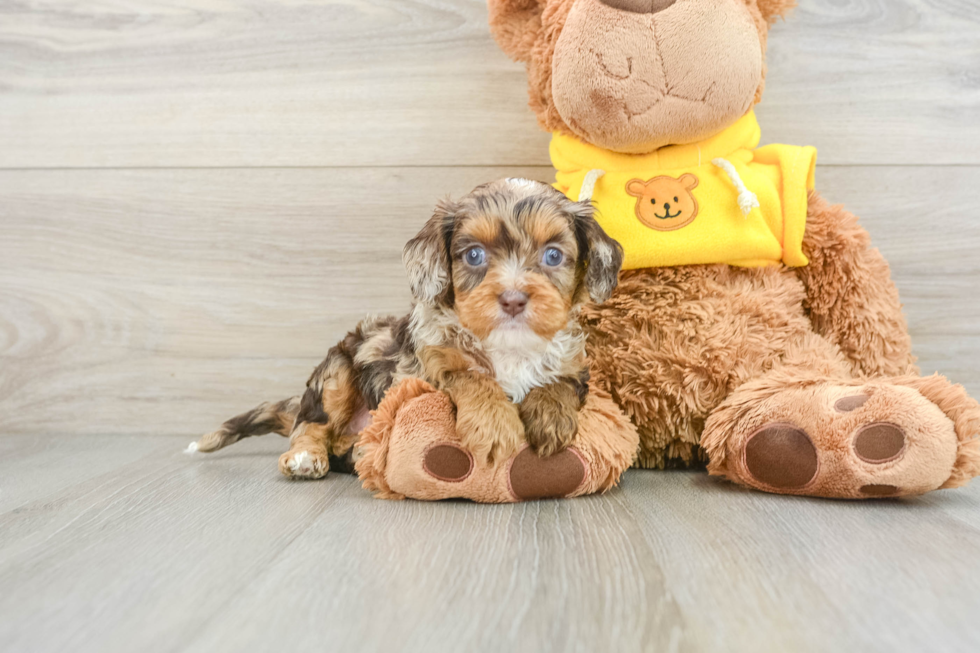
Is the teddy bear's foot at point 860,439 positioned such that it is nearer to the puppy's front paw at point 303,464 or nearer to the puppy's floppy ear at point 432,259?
the puppy's floppy ear at point 432,259

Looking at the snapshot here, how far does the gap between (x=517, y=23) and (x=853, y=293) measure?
3.63ft

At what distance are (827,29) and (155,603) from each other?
7.62ft

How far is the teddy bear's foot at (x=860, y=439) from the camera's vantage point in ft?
4.59

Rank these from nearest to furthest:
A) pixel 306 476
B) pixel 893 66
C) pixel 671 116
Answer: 1. pixel 671 116
2. pixel 306 476
3. pixel 893 66

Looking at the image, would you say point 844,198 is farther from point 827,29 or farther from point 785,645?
point 785,645

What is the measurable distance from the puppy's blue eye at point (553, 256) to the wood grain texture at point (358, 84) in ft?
2.77

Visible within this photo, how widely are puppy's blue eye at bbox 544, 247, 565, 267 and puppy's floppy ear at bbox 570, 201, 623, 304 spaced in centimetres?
8

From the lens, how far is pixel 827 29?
7.19ft

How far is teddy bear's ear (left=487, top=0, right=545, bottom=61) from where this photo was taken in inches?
71.2

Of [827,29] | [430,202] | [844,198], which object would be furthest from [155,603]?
[827,29]

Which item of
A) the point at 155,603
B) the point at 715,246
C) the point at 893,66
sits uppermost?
the point at 893,66

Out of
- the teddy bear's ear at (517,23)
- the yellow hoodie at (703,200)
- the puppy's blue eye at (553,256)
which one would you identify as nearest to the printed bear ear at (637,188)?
the yellow hoodie at (703,200)

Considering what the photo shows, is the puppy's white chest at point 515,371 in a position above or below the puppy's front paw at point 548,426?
above

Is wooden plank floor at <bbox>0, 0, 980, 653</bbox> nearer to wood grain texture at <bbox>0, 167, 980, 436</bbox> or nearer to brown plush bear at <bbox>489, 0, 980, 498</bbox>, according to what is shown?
wood grain texture at <bbox>0, 167, 980, 436</bbox>
